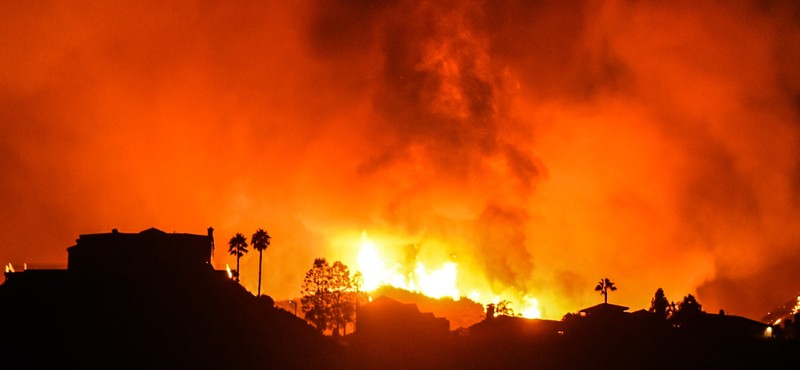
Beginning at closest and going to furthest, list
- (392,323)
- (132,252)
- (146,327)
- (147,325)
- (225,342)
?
(146,327) < (147,325) < (225,342) < (132,252) < (392,323)

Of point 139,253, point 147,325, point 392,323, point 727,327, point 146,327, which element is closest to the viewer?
point 146,327

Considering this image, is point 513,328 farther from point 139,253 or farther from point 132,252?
point 132,252

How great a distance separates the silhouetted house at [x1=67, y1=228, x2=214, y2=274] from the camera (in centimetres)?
7100

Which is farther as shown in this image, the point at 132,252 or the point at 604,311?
the point at 604,311

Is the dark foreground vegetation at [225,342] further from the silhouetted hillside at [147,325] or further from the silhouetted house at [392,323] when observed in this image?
the silhouetted house at [392,323]

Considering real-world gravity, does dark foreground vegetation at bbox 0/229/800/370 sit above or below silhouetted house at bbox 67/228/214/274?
below

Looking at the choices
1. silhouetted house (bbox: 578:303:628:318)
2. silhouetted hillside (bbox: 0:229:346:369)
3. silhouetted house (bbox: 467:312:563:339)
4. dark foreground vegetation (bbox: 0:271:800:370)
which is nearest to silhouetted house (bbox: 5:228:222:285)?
silhouetted hillside (bbox: 0:229:346:369)

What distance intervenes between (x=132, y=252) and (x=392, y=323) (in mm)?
35278

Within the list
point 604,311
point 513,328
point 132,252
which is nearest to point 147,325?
point 132,252

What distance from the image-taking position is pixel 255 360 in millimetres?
56656

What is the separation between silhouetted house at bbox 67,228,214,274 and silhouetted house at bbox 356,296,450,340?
2493 cm

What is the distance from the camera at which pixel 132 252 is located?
71875 millimetres

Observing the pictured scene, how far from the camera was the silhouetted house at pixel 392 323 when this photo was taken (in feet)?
287

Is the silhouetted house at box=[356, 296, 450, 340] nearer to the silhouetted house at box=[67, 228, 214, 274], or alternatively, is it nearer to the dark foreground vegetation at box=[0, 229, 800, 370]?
the dark foreground vegetation at box=[0, 229, 800, 370]
